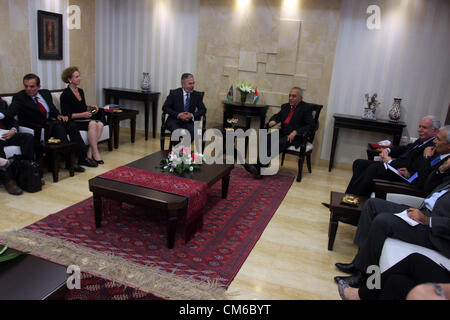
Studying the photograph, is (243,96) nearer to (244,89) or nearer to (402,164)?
(244,89)

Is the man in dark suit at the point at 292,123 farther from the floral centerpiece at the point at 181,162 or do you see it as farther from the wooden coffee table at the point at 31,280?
the wooden coffee table at the point at 31,280

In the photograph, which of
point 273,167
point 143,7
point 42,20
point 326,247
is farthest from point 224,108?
point 326,247

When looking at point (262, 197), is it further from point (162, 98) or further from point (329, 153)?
point (162, 98)

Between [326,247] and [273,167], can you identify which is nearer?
[326,247]

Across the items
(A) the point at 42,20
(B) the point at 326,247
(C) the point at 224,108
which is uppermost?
(A) the point at 42,20

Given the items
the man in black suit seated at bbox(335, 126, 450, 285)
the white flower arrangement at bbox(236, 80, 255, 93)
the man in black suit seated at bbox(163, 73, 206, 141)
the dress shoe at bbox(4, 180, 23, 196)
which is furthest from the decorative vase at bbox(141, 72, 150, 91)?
the man in black suit seated at bbox(335, 126, 450, 285)

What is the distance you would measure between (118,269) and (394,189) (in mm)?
2427

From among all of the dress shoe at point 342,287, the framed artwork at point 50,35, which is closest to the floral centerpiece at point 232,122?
the framed artwork at point 50,35

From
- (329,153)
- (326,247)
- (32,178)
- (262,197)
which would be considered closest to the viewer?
(326,247)

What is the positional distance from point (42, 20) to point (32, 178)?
104 inches

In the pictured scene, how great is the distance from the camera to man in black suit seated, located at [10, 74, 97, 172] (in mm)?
4402

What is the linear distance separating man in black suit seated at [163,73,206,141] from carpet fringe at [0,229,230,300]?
2.83 m

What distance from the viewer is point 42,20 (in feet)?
17.2

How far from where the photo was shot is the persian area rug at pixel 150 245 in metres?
2.59
